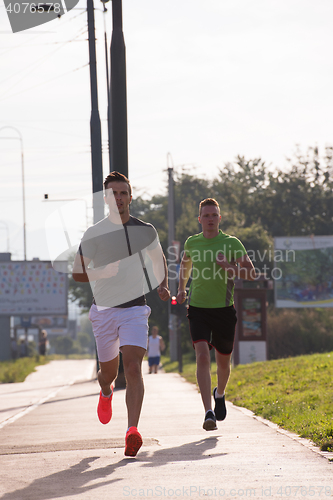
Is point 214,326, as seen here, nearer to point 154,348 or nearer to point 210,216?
point 210,216

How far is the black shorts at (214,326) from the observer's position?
6.47 m

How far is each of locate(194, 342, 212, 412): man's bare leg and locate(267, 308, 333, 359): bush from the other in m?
26.1

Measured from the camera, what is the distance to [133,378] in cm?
527

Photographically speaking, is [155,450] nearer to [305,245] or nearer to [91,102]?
[91,102]

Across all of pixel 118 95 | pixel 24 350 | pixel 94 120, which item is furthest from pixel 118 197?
pixel 24 350

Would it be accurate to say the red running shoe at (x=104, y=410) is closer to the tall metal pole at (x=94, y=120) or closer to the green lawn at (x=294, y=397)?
the green lawn at (x=294, y=397)

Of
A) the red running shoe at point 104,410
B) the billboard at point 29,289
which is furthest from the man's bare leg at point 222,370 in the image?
the billboard at point 29,289

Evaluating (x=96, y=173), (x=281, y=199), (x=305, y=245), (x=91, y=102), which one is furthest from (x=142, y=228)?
(x=281, y=199)

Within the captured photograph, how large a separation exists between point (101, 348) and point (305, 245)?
102ft

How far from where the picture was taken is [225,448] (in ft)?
17.5

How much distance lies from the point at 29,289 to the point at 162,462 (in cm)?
3846

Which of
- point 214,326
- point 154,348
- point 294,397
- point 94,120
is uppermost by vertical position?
point 94,120

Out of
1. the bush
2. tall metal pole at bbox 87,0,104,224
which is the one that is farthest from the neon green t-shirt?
the bush

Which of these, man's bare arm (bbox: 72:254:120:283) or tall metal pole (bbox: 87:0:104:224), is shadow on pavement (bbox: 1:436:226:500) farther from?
tall metal pole (bbox: 87:0:104:224)
